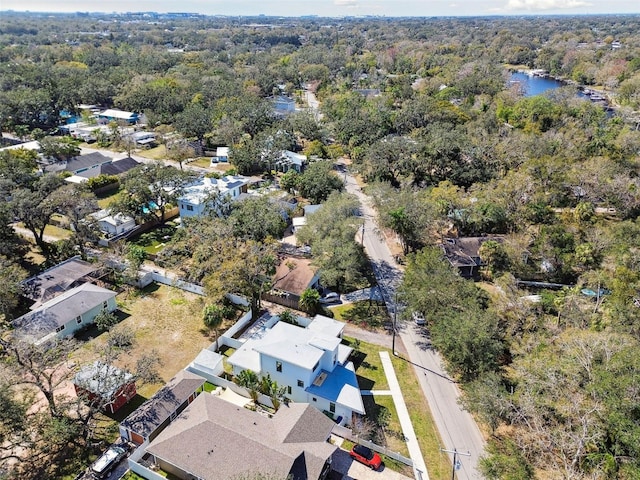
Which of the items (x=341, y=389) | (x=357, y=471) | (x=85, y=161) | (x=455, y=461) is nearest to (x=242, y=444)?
(x=357, y=471)

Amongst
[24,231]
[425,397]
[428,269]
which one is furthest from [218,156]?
[425,397]

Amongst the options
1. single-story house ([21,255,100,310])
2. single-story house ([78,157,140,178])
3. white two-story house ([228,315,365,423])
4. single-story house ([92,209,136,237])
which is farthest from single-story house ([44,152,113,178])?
white two-story house ([228,315,365,423])

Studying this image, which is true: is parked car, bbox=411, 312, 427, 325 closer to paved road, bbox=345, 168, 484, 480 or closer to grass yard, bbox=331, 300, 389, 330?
paved road, bbox=345, 168, 484, 480

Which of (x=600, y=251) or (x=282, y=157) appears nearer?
(x=600, y=251)

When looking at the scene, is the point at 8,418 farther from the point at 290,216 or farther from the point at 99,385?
the point at 290,216

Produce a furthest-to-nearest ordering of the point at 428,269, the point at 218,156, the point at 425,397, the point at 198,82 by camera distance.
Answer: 1. the point at 198,82
2. the point at 218,156
3. the point at 428,269
4. the point at 425,397

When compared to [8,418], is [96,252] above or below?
below

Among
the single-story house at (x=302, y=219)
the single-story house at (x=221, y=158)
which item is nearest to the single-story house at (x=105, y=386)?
the single-story house at (x=302, y=219)
